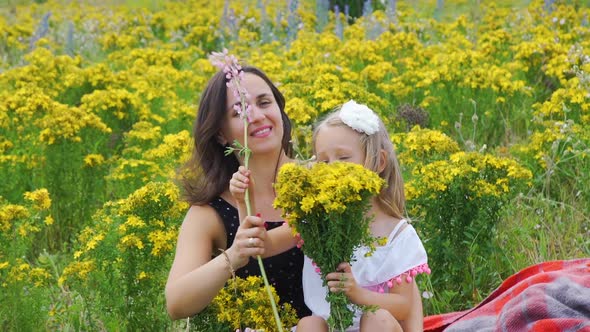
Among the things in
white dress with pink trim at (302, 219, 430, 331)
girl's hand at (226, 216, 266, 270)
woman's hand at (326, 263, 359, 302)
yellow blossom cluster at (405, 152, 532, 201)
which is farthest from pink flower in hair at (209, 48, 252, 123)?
yellow blossom cluster at (405, 152, 532, 201)

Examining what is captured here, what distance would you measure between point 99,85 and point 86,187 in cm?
166

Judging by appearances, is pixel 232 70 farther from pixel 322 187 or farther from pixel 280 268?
pixel 280 268

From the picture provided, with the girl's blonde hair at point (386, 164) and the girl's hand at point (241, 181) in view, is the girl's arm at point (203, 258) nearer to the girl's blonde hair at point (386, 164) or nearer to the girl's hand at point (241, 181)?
the girl's hand at point (241, 181)

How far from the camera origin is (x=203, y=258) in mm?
→ 3320

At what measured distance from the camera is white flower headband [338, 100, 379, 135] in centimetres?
328

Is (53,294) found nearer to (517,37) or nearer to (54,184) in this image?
(54,184)

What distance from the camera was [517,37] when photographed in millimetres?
7895

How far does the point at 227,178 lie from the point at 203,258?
0.36 meters

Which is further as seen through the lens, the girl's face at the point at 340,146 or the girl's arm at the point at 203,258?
the girl's face at the point at 340,146

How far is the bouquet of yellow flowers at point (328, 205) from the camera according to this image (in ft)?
8.18

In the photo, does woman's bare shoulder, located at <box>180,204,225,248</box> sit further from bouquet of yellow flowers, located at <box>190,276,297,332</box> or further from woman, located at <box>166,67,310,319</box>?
bouquet of yellow flowers, located at <box>190,276,297,332</box>

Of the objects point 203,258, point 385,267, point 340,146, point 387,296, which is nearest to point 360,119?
Result: point 340,146

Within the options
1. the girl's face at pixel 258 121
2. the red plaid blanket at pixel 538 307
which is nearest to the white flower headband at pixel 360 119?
the girl's face at pixel 258 121

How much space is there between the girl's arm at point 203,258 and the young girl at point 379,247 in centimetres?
16
